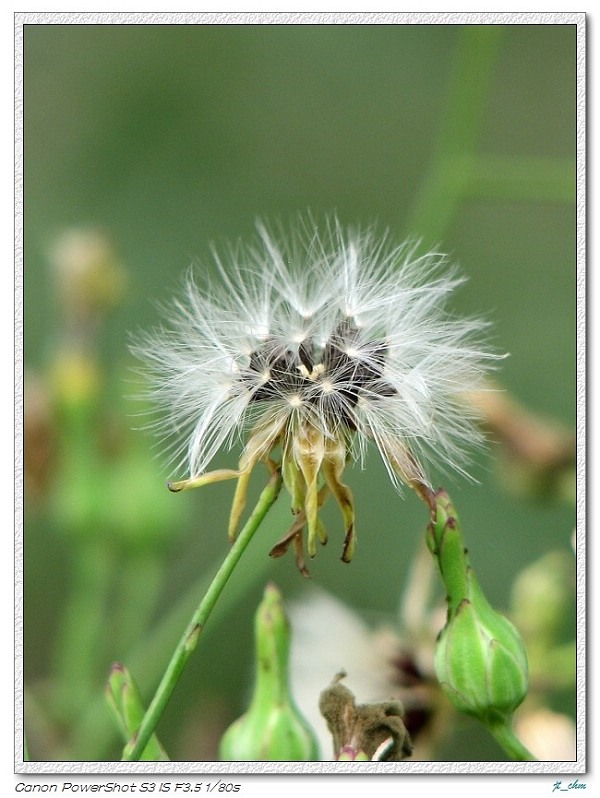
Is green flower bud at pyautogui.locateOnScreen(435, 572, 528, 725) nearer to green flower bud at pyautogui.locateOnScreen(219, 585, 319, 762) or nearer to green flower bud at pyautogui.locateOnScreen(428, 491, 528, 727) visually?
green flower bud at pyautogui.locateOnScreen(428, 491, 528, 727)

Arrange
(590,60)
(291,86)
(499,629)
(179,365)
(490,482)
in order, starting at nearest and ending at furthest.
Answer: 1. (499,629)
2. (179,365)
3. (590,60)
4. (490,482)
5. (291,86)

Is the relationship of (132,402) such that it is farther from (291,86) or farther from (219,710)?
(291,86)

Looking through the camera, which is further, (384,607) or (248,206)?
(248,206)

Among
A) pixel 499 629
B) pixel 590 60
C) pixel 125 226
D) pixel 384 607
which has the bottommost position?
pixel 499 629

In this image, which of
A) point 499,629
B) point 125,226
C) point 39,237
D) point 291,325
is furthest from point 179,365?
point 125,226

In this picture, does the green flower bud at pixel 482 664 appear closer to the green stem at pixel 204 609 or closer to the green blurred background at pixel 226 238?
the green stem at pixel 204 609

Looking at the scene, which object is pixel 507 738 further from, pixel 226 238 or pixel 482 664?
pixel 226 238

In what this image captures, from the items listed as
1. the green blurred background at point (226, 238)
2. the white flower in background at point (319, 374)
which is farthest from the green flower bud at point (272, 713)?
the green blurred background at point (226, 238)

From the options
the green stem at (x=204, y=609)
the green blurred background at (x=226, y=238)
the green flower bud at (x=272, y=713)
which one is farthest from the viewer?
the green blurred background at (x=226, y=238)
